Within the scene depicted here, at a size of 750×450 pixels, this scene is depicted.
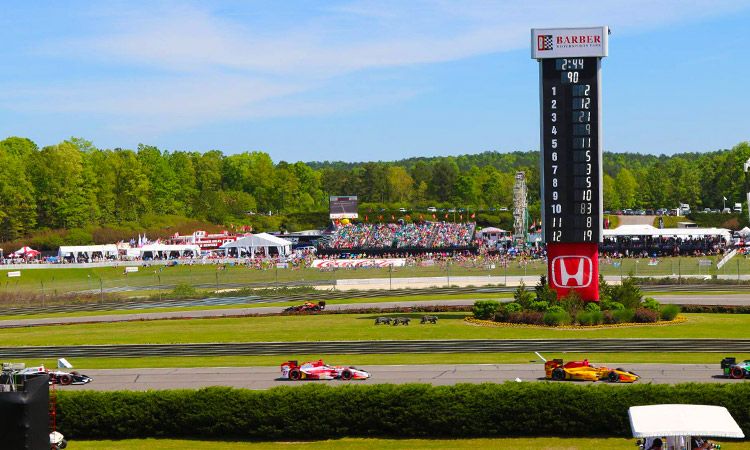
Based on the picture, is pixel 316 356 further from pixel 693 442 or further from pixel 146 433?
pixel 693 442

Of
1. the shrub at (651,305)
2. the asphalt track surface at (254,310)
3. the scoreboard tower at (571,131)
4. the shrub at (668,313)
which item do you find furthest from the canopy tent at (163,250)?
the shrub at (668,313)

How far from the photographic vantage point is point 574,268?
67688 millimetres

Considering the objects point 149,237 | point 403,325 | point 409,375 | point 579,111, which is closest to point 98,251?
point 149,237

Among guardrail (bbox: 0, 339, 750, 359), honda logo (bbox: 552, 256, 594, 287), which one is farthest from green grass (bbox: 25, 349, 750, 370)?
honda logo (bbox: 552, 256, 594, 287)

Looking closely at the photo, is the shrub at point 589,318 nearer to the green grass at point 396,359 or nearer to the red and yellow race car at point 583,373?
the green grass at point 396,359

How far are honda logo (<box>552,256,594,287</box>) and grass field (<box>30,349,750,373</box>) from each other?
14.6 metres

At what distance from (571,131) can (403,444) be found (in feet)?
123

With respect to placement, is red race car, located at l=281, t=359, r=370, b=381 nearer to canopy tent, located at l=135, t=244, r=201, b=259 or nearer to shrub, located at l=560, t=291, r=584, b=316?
shrub, located at l=560, t=291, r=584, b=316

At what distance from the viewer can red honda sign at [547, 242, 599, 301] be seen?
67.2 m

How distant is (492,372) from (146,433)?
18287 mm

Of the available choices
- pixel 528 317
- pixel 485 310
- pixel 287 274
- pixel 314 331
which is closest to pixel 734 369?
pixel 528 317

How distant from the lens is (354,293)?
98.2m

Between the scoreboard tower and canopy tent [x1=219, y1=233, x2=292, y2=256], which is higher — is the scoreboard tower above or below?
above

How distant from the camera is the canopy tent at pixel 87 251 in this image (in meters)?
152
